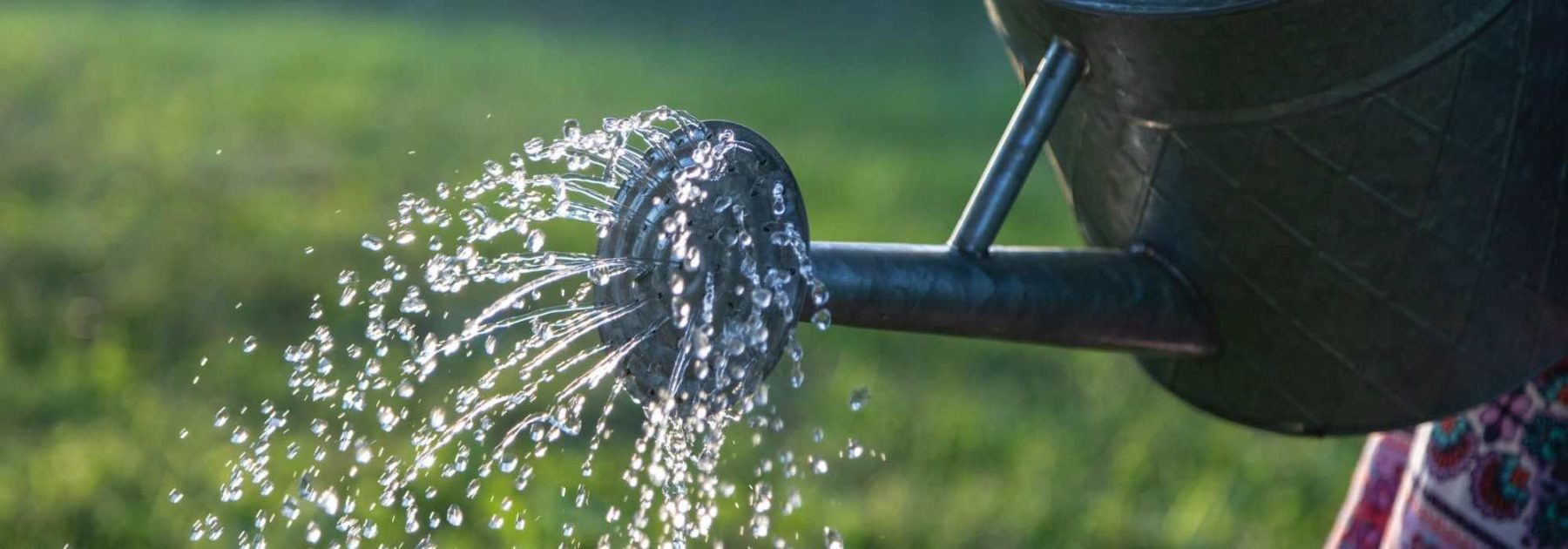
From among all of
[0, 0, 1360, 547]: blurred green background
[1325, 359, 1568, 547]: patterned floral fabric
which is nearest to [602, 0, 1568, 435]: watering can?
[1325, 359, 1568, 547]: patterned floral fabric

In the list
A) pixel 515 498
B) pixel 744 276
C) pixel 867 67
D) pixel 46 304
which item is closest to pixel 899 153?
pixel 867 67

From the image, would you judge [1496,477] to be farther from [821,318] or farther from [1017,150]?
[821,318]

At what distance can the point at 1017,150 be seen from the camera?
1.15 m

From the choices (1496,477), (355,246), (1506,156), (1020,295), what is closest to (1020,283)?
(1020,295)

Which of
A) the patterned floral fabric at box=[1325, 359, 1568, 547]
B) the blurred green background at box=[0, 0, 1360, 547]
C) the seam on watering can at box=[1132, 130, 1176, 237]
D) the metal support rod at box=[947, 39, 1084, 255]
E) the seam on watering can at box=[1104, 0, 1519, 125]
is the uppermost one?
the seam on watering can at box=[1104, 0, 1519, 125]

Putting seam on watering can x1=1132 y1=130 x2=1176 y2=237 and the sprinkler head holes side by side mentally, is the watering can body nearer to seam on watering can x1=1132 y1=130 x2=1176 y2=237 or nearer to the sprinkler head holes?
seam on watering can x1=1132 y1=130 x2=1176 y2=237

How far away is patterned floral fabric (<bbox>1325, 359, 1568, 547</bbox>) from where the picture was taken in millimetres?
1294

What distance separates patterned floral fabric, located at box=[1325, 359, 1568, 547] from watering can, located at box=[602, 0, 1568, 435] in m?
0.11

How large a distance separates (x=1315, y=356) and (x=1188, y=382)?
10cm

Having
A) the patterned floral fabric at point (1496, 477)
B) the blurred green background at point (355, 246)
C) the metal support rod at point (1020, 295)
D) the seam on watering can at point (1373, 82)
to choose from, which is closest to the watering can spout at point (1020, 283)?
the metal support rod at point (1020, 295)

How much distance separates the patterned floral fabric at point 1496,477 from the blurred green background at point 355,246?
2.78ft

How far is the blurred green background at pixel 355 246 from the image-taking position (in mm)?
2230

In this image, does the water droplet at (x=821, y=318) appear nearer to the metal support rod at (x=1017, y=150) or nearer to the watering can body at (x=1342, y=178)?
the metal support rod at (x=1017, y=150)

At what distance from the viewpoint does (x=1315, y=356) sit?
1.23m
